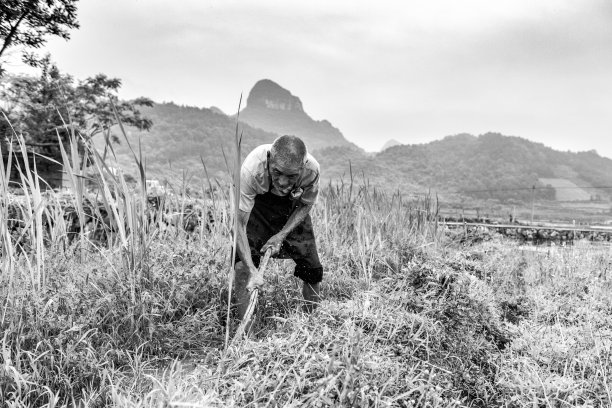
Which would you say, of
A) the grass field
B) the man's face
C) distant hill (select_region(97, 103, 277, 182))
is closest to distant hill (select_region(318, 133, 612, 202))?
distant hill (select_region(97, 103, 277, 182))

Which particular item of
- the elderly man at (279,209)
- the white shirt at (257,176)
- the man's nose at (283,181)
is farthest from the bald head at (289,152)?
the white shirt at (257,176)

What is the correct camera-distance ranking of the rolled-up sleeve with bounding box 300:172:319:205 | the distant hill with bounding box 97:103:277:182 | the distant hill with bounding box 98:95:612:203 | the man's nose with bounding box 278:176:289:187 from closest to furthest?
the man's nose with bounding box 278:176:289:187
the rolled-up sleeve with bounding box 300:172:319:205
the distant hill with bounding box 97:103:277:182
the distant hill with bounding box 98:95:612:203

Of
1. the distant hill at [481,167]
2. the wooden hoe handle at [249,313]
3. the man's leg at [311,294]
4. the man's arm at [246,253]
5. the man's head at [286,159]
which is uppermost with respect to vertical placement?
the distant hill at [481,167]

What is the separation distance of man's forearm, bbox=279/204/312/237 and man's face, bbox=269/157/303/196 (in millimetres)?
261

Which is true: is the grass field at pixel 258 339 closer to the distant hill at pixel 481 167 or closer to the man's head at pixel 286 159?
the man's head at pixel 286 159

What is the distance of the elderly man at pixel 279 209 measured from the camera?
243 cm

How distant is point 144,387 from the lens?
189cm

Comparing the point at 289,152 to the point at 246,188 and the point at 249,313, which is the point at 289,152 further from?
the point at 249,313

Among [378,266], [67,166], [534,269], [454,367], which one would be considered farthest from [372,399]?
[534,269]

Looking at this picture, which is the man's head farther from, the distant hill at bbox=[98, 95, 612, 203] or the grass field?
the distant hill at bbox=[98, 95, 612, 203]

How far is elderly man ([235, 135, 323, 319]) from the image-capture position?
2433 mm

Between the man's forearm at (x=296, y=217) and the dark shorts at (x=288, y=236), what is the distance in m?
0.06

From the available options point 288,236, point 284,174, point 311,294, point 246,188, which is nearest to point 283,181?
point 284,174

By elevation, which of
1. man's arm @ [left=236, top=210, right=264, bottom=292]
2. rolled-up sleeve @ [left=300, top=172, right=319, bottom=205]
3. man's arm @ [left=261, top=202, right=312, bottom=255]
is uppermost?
rolled-up sleeve @ [left=300, top=172, right=319, bottom=205]
